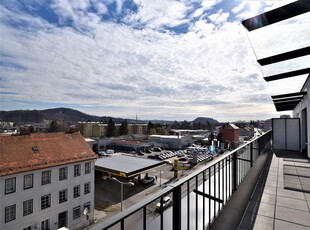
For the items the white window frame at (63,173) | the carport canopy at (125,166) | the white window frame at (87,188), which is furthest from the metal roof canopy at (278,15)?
the carport canopy at (125,166)

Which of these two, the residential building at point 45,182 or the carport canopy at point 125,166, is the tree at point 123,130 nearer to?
the carport canopy at point 125,166

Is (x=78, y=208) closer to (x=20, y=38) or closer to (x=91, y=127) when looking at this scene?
(x=20, y=38)

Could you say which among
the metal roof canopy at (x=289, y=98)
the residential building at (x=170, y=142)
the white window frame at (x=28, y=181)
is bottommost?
the residential building at (x=170, y=142)

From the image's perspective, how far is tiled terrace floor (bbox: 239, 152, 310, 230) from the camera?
2471 mm

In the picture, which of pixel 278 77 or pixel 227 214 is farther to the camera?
pixel 278 77

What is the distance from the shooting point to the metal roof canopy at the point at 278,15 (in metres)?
2.86

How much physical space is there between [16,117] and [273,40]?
5560 inches

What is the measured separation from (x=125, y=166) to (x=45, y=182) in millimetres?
8552

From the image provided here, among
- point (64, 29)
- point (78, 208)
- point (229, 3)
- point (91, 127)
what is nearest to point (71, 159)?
point (78, 208)

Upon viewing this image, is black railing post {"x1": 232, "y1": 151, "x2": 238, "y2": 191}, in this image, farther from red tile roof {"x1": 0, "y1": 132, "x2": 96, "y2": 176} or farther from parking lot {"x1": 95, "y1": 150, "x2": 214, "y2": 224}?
red tile roof {"x1": 0, "y1": 132, "x2": 96, "y2": 176}

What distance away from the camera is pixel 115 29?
7820mm

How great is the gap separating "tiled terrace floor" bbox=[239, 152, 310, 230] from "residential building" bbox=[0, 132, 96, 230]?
11.3m

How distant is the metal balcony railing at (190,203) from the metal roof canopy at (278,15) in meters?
2.13

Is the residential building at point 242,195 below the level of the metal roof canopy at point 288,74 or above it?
below
